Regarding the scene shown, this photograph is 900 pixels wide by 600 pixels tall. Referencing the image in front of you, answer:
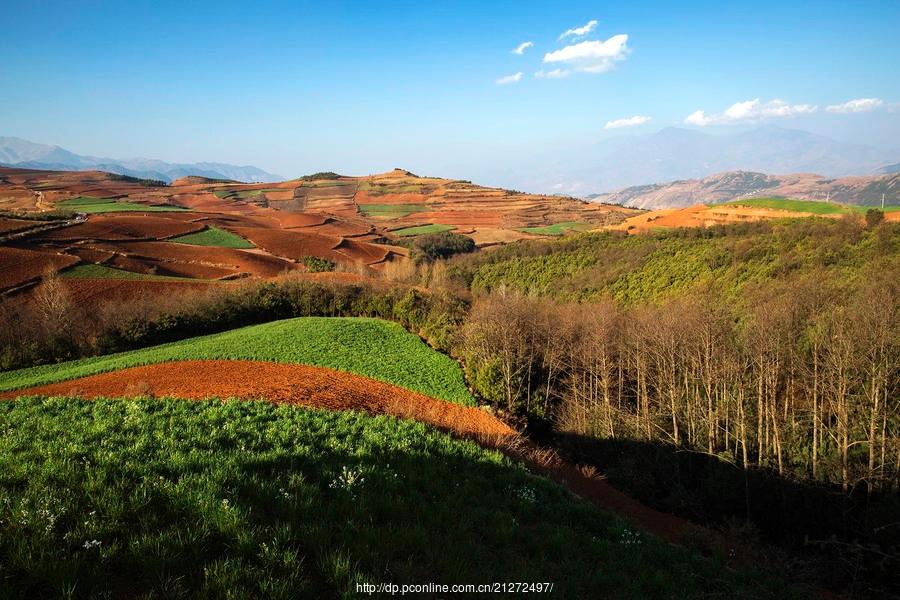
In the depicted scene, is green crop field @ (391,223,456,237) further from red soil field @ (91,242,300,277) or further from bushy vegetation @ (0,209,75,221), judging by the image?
bushy vegetation @ (0,209,75,221)

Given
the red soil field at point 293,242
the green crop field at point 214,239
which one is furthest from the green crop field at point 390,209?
the green crop field at point 214,239

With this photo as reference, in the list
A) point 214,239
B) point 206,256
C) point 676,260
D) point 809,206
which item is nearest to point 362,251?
point 214,239

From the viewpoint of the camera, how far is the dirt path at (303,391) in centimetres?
1791

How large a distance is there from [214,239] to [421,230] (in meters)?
52.4

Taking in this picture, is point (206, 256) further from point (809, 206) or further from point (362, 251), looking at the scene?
point (809, 206)

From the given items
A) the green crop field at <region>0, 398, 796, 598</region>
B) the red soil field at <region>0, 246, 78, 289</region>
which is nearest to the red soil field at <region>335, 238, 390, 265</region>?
the red soil field at <region>0, 246, 78, 289</region>

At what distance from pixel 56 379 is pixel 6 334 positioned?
1171 cm

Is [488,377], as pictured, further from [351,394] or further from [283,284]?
[283,284]

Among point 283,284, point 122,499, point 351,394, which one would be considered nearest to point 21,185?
point 283,284

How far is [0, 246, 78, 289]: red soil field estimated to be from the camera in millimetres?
45281

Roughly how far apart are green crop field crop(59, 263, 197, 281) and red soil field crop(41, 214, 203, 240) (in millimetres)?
14589

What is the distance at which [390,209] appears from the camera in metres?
150

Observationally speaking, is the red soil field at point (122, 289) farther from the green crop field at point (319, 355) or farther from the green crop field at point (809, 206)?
the green crop field at point (809, 206)

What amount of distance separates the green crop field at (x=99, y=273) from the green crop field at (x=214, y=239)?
23187mm
